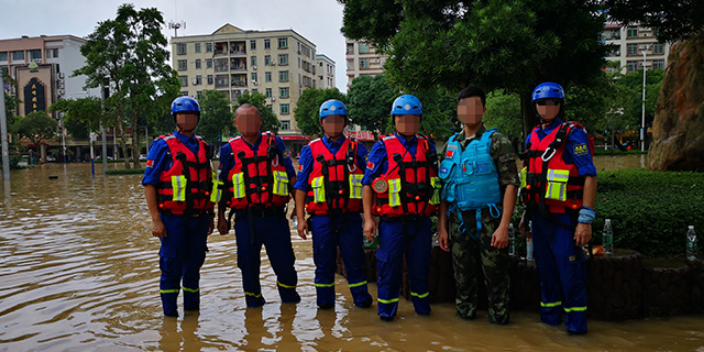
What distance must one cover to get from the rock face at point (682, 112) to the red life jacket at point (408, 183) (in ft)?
28.5

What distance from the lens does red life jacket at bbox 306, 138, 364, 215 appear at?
15.6ft

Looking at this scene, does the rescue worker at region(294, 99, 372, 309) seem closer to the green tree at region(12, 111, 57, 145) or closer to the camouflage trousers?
the camouflage trousers

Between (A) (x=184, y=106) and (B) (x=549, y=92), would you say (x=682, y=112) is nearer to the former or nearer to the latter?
(B) (x=549, y=92)

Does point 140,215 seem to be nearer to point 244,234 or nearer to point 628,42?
point 244,234

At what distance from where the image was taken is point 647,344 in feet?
13.2

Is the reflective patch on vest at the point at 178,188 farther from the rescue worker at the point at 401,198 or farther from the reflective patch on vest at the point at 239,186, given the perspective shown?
the rescue worker at the point at 401,198

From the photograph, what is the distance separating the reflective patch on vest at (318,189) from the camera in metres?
4.75

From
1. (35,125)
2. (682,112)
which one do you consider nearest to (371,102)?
(682,112)

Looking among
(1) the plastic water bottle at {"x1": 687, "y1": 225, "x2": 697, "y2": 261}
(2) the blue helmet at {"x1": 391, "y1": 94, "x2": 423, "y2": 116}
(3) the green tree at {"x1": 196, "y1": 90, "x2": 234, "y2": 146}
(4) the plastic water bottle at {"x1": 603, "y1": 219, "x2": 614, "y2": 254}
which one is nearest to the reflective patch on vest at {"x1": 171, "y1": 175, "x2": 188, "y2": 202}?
(2) the blue helmet at {"x1": 391, "y1": 94, "x2": 423, "y2": 116}

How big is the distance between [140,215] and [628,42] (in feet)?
241

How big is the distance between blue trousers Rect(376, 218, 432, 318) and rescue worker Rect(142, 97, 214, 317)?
69.7 inches

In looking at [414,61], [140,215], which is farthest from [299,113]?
[414,61]

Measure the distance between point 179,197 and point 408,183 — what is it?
212cm

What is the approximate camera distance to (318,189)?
4770 mm
